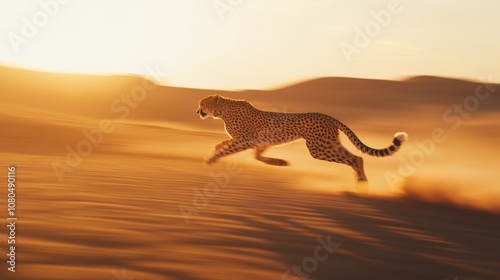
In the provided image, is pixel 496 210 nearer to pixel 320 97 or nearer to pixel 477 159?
pixel 477 159

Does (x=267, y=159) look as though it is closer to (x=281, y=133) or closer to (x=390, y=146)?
(x=281, y=133)

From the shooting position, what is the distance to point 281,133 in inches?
308

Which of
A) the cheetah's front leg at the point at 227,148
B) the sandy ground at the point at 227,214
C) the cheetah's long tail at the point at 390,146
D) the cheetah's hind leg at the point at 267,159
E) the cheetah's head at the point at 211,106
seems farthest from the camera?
the cheetah's head at the point at 211,106

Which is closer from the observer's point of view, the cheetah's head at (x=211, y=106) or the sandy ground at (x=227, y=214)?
the sandy ground at (x=227, y=214)

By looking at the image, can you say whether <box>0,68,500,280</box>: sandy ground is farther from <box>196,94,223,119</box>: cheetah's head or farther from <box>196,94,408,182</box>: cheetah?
<box>196,94,223,119</box>: cheetah's head

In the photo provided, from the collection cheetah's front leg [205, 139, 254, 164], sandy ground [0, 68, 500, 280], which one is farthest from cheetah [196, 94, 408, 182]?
sandy ground [0, 68, 500, 280]

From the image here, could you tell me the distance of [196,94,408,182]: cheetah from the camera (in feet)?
24.8

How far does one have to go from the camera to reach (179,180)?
249 inches

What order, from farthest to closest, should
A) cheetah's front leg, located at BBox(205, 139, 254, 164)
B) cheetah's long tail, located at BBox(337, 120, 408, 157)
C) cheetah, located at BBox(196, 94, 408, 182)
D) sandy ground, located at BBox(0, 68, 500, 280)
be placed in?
cheetah's front leg, located at BBox(205, 139, 254, 164), cheetah, located at BBox(196, 94, 408, 182), cheetah's long tail, located at BBox(337, 120, 408, 157), sandy ground, located at BBox(0, 68, 500, 280)

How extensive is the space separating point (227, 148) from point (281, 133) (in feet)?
2.26

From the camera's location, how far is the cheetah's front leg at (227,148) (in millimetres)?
7734

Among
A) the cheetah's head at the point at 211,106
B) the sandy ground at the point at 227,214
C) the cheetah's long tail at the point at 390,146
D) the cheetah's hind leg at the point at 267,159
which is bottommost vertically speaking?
the sandy ground at the point at 227,214

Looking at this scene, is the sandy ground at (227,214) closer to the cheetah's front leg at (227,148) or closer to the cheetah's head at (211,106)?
the cheetah's front leg at (227,148)

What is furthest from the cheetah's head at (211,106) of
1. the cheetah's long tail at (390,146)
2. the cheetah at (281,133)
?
the cheetah's long tail at (390,146)
